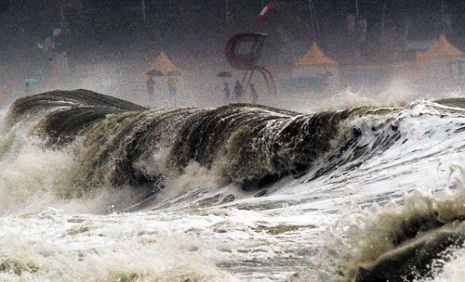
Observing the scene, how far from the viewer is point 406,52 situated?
54875mm

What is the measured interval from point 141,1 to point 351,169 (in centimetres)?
5500

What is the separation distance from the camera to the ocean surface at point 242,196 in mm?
4566

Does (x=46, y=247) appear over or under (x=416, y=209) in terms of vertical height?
under

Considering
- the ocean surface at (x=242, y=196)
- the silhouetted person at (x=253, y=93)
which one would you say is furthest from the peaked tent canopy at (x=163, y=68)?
the ocean surface at (x=242, y=196)

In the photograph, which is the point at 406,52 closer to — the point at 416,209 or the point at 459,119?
A: the point at 459,119

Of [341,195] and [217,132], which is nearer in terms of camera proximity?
[341,195]

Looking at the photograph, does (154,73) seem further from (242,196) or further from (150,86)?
(242,196)

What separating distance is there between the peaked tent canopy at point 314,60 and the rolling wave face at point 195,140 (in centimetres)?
3756

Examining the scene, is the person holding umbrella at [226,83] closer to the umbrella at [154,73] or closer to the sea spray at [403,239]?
the umbrella at [154,73]

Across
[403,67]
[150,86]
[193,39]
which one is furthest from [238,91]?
[403,67]

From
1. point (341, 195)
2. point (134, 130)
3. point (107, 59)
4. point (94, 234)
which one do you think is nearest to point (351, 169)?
point (341, 195)

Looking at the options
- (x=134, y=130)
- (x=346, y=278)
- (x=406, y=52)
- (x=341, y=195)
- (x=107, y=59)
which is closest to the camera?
(x=346, y=278)

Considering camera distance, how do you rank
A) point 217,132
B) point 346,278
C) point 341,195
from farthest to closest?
1. point 217,132
2. point 341,195
3. point 346,278

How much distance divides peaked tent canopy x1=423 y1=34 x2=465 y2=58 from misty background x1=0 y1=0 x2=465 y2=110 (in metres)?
1.07
